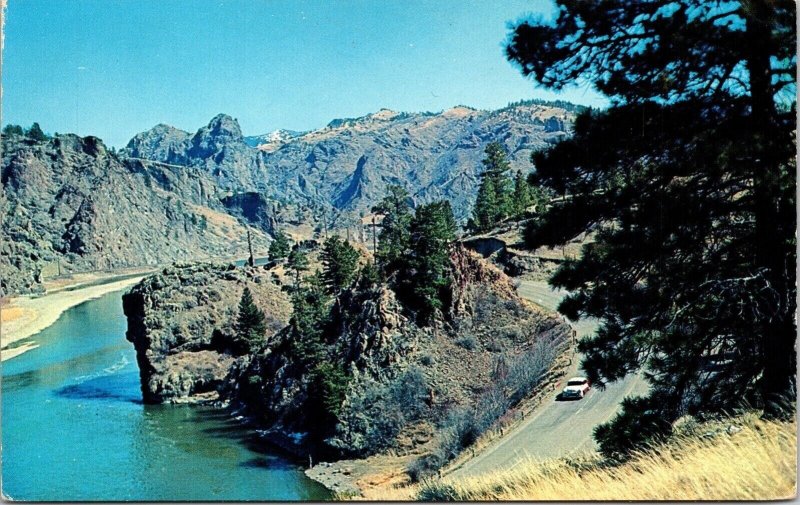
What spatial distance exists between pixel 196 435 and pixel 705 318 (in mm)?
28772

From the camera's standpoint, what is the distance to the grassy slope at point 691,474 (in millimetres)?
5066

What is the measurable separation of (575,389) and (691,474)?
14716mm

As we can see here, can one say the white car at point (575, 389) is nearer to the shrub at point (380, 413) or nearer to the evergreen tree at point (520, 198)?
the shrub at point (380, 413)

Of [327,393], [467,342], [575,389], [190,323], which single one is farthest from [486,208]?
[575,389]

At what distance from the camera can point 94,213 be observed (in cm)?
12150

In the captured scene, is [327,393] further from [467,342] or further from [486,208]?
[486,208]

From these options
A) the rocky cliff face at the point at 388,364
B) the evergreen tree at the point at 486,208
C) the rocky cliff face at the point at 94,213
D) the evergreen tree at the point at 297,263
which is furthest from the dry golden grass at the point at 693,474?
the rocky cliff face at the point at 94,213

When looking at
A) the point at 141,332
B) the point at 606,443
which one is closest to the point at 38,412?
the point at 141,332

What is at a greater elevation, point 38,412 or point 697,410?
point 697,410

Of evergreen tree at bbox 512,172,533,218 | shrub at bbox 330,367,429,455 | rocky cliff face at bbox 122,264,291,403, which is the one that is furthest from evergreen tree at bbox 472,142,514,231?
shrub at bbox 330,367,429,455

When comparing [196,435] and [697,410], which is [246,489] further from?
[697,410]

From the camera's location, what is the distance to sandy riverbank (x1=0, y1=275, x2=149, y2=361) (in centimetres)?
5188

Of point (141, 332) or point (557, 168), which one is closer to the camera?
point (557, 168)

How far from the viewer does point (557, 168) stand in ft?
23.3
